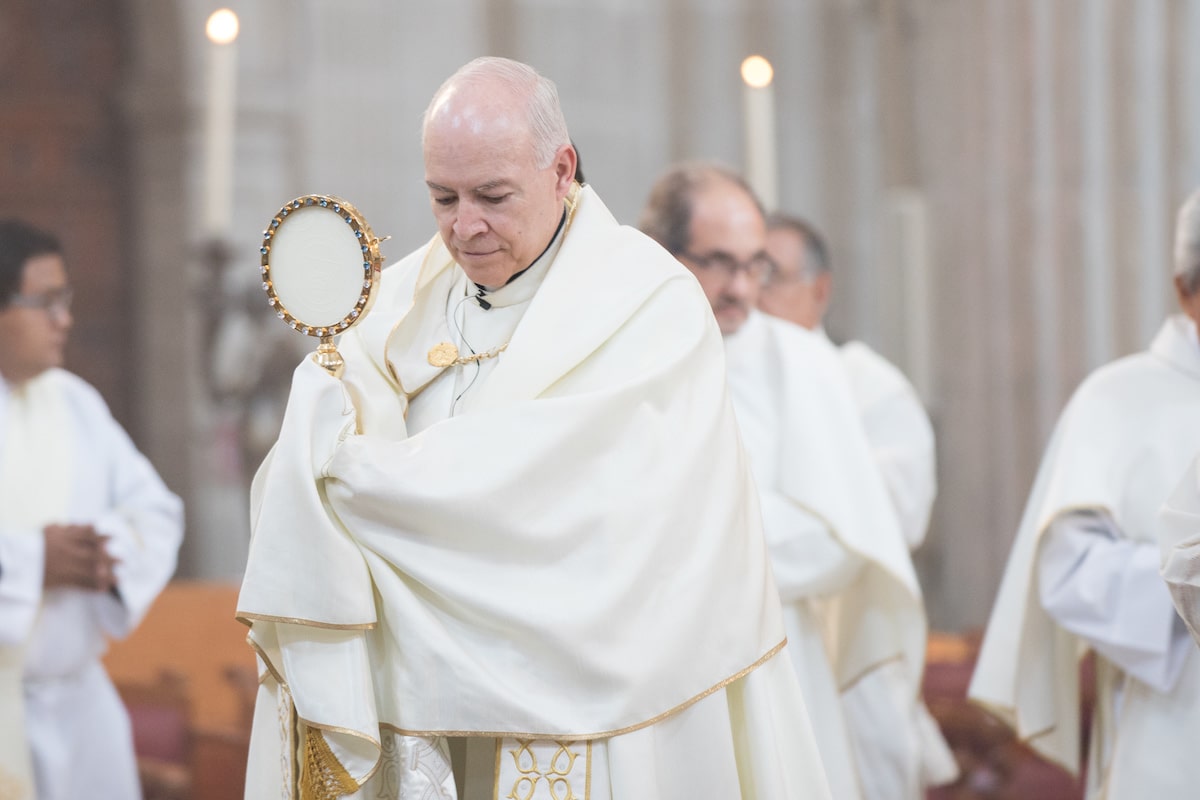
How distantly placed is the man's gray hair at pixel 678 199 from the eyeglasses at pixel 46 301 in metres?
1.88

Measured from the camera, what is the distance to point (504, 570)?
2.61 meters

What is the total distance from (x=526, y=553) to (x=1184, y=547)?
1266 millimetres

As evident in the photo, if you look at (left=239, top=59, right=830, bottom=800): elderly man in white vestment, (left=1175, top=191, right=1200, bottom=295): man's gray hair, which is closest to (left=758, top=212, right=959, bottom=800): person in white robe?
(left=1175, top=191, right=1200, bottom=295): man's gray hair

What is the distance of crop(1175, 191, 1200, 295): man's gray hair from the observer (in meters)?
3.70

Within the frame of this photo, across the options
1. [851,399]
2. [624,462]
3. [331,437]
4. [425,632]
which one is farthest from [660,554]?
[851,399]

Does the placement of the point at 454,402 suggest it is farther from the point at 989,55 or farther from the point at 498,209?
the point at 989,55

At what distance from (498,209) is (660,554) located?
677mm

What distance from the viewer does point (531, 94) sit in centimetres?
277

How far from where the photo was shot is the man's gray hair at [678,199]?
4262mm

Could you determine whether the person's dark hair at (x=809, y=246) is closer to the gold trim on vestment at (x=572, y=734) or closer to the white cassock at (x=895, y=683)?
the white cassock at (x=895, y=683)

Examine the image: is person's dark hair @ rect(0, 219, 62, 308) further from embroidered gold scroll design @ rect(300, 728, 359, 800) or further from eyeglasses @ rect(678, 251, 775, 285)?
embroidered gold scroll design @ rect(300, 728, 359, 800)

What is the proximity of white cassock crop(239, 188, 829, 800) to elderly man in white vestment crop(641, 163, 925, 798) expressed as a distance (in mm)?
1210

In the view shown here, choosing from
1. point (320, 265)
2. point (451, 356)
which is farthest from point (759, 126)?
point (320, 265)

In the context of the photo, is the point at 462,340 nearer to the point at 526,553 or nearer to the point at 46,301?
the point at 526,553
